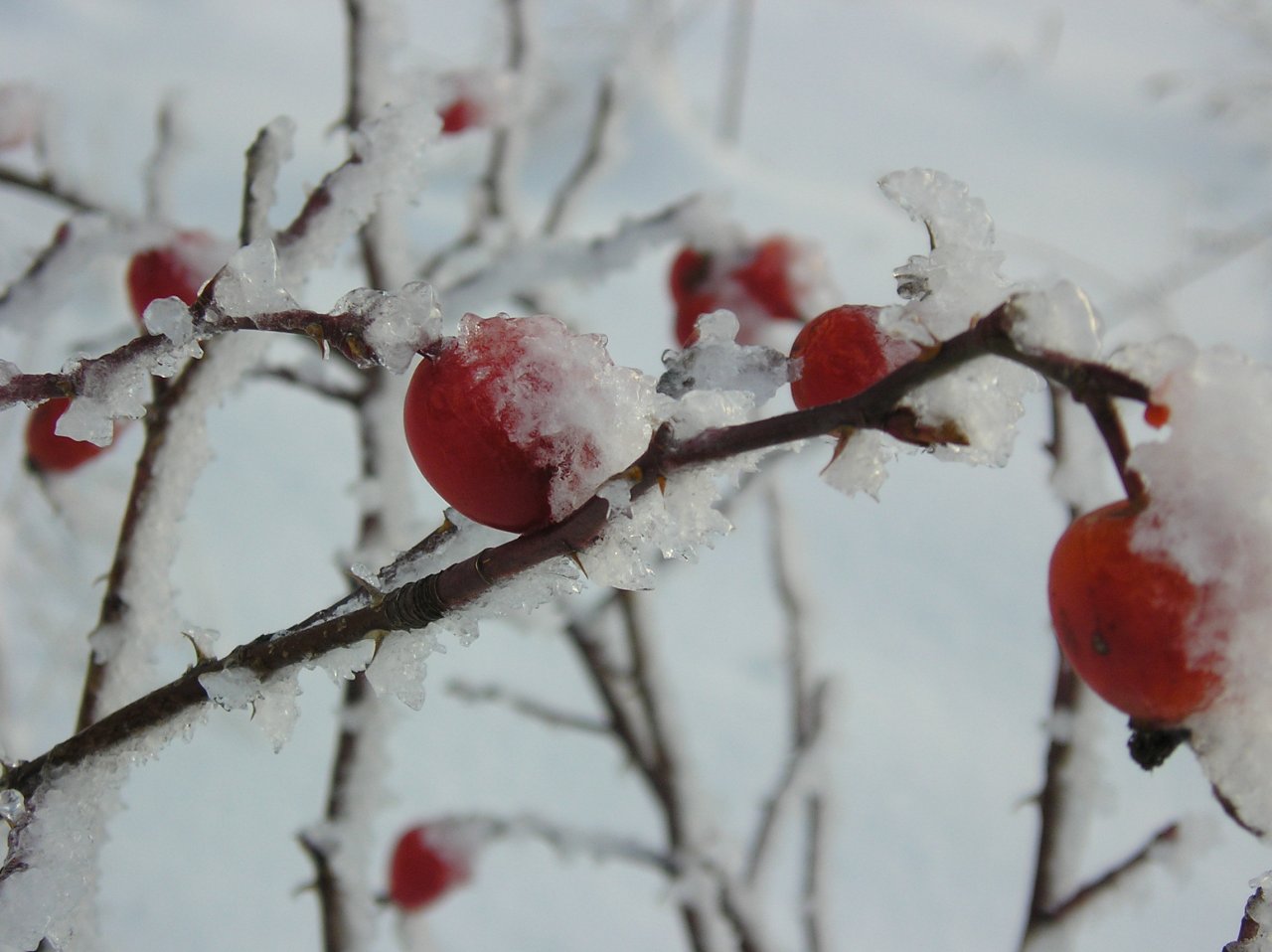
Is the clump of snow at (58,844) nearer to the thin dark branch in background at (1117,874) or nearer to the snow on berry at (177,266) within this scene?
the snow on berry at (177,266)

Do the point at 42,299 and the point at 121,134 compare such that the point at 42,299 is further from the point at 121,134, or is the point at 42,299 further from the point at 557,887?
the point at 121,134

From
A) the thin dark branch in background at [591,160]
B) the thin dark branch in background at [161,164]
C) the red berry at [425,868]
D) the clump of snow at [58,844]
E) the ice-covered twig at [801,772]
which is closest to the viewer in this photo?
the clump of snow at [58,844]

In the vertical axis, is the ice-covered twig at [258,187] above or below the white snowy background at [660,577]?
below

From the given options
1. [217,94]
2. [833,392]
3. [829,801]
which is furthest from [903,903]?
[217,94]

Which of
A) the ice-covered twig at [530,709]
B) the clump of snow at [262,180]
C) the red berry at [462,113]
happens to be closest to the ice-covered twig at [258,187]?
the clump of snow at [262,180]

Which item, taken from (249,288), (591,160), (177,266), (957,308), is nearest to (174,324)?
(249,288)

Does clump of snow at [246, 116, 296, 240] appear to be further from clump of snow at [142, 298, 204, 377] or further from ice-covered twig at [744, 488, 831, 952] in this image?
ice-covered twig at [744, 488, 831, 952]

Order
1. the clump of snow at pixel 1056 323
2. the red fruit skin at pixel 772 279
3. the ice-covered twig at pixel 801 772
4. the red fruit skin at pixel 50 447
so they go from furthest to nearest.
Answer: the ice-covered twig at pixel 801 772 → the red fruit skin at pixel 772 279 → the red fruit skin at pixel 50 447 → the clump of snow at pixel 1056 323
